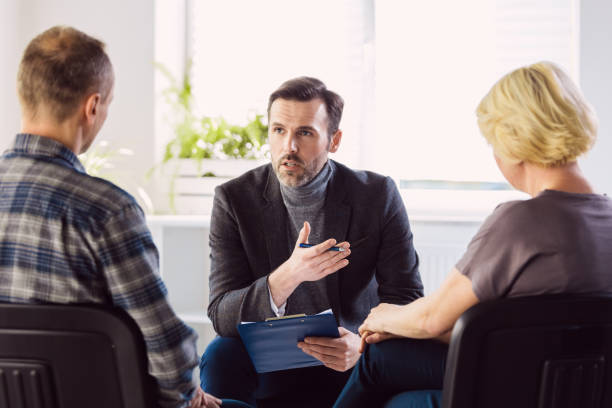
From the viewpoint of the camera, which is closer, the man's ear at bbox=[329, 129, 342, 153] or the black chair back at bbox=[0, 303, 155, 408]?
the black chair back at bbox=[0, 303, 155, 408]

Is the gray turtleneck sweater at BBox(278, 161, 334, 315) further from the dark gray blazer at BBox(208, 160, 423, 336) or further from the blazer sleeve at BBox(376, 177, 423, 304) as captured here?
the blazer sleeve at BBox(376, 177, 423, 304)

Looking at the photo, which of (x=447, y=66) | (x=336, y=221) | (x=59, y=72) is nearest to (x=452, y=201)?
(x=447, y=66)

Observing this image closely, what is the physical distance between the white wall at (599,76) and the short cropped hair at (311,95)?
58.1 inches

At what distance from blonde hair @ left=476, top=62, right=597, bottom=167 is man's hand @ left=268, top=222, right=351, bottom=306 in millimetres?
522

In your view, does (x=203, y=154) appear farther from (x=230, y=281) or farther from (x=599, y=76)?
(x=599, y=76)

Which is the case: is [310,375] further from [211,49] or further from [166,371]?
[211,49]

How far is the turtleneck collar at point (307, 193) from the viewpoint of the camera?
1.84 meters

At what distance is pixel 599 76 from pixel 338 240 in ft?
5.73

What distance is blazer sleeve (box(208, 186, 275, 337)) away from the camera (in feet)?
5.30

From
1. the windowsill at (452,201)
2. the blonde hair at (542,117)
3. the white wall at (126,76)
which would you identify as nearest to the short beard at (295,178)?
the blonde hair at (542,117)

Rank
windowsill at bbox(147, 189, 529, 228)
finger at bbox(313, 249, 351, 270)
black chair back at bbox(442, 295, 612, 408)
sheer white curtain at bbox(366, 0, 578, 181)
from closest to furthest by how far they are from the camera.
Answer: black chair back at bbox(442, 295, 612, 408), finger at bbox(313, 249, 351, 270), sheer white curtain at bbox(366, 0, 578, 181), windowsill at bbox(147, 189, 529, 228)

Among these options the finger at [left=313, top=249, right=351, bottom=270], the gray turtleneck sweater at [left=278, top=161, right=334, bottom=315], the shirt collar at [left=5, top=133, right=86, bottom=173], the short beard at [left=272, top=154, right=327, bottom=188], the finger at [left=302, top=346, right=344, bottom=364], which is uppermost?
the shirt collar at [left=5, top=133, right=86, bottom=173]

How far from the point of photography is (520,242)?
101 centimetres

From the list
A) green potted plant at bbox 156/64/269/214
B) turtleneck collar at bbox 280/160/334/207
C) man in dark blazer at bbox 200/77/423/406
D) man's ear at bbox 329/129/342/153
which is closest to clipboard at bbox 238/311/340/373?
man in dark blazer at bbox 200/77/423/406
